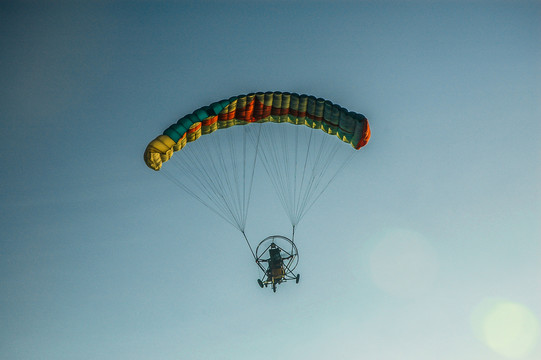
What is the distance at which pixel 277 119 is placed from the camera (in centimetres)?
2019

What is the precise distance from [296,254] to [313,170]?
13.7 ft

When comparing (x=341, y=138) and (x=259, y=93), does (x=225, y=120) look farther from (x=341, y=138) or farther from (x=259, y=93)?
(x=341, y=138)

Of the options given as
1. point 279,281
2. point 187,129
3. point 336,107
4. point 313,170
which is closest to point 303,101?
point 336,107

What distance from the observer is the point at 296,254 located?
19562mm

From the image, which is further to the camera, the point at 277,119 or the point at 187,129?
the point at 277,119

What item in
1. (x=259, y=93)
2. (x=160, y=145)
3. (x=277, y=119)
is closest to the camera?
(x=160, y=145)

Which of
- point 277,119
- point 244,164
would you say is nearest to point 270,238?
point 244,164

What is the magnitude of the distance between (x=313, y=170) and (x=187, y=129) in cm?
639

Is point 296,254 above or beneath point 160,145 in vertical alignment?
beneath

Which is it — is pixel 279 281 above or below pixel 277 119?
below

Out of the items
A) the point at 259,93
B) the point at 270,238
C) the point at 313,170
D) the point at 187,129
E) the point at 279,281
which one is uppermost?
the point at 259,93

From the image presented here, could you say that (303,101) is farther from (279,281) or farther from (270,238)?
(279,281)

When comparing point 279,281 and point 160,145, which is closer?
point 160,145

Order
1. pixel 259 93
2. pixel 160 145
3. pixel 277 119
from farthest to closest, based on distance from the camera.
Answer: pixel 277 119 < pixel 259 93 < pixel 160 145
